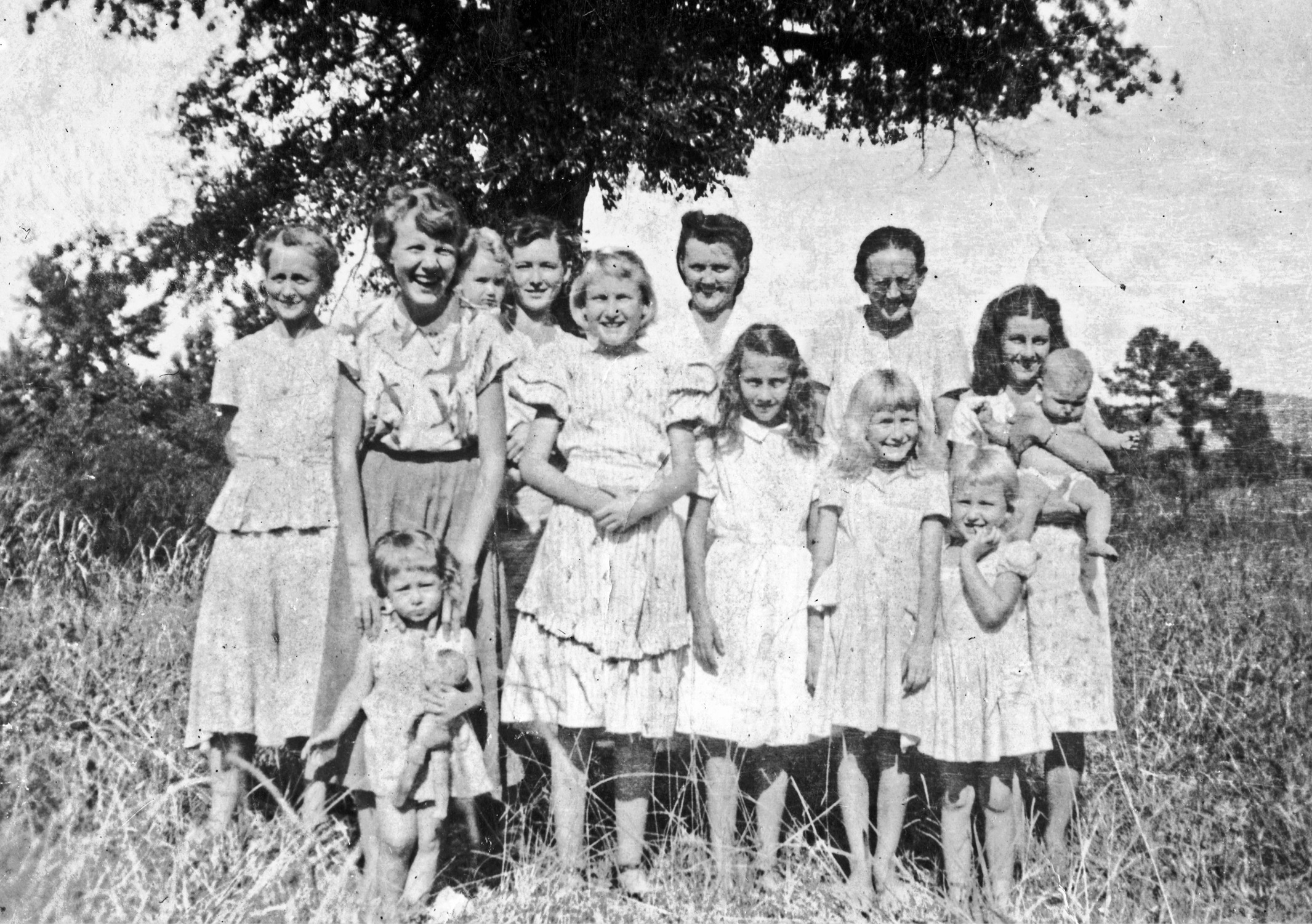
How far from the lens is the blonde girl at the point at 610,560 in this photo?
12.7 ft

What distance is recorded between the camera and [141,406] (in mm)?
6695

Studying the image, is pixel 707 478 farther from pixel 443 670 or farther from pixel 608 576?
pixel 443 670

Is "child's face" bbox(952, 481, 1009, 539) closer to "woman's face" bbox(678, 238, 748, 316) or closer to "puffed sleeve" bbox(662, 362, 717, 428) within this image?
"puffed sleeve" bbox(662, 362, 717, 428)

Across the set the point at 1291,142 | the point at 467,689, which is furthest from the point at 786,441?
the point at 1291,142

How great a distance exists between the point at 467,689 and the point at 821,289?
2389mm

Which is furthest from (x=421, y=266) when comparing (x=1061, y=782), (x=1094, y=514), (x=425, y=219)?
(x=1061, y=782)

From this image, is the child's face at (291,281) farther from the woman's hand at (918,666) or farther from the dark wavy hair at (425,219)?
the woman's hand at (918,666)

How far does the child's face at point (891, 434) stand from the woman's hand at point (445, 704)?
1506mm

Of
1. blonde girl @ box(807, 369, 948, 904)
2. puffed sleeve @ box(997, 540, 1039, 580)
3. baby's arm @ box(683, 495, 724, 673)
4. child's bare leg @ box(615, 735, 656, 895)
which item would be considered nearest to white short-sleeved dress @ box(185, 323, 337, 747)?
child's bare leg @ box(615, 735, 656, 895)

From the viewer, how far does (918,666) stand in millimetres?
3877

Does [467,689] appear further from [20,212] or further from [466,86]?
[20,212]

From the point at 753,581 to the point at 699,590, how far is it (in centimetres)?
18

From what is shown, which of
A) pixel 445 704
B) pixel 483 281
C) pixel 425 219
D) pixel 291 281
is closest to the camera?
pixel 445 704

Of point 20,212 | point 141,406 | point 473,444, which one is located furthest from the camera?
point 141,406
